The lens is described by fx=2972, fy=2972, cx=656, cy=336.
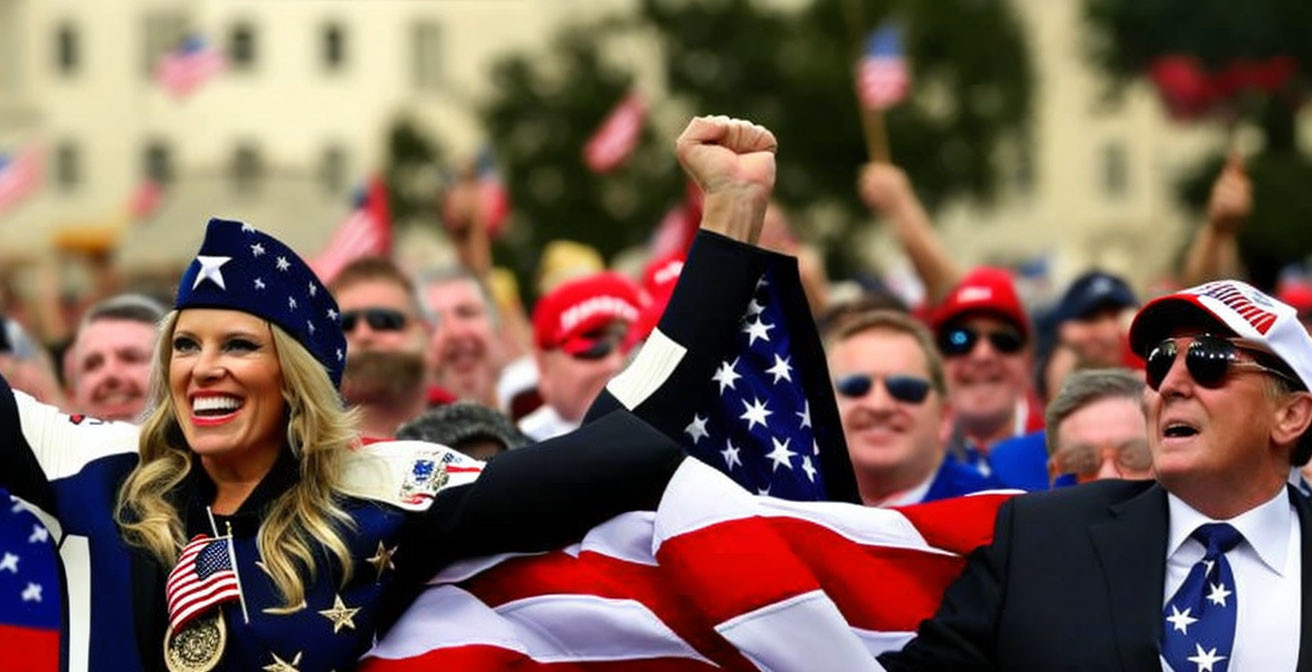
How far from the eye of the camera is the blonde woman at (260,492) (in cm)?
646

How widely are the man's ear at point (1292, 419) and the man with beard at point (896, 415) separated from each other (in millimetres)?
2356

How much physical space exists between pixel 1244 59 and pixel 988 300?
126 feet

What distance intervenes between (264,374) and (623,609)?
97 cm

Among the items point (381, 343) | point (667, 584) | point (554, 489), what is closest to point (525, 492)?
point (554, 489)

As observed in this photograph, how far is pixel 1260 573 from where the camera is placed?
632cm

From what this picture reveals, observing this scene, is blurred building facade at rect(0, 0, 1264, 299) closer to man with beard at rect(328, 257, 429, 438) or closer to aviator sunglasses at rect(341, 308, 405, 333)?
man with beard at rect(328, 257, 429, 438)

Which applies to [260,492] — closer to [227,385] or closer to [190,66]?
[227,385]

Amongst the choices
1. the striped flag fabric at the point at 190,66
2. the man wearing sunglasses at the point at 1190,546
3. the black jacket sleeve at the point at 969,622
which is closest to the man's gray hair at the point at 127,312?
the black jacket sleeve at the point at 969,622

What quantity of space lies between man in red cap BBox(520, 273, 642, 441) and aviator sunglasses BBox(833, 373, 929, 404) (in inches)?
56.7

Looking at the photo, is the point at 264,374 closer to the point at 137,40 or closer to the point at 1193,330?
the point at 1193,330

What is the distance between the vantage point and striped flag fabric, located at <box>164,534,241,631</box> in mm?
6398

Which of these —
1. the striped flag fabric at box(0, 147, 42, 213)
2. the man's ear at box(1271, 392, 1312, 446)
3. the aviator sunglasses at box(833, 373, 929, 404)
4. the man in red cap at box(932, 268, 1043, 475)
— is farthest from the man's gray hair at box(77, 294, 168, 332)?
the striped flag fabric at box(0, 147, 42, 213)

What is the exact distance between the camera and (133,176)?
82.4 metres

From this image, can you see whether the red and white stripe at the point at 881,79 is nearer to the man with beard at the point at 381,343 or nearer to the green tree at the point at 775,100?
the man with beard at the point at 381,343
